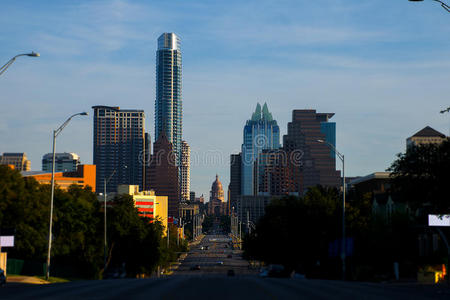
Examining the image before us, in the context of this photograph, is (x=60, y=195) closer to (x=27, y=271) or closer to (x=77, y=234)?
(x=77, y=234)

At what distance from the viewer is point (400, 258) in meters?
60.5

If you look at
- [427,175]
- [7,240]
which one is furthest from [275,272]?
[427,175]

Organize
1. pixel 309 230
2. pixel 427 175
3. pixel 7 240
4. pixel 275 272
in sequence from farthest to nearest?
1. pixel 309 230
2. pixel 275 272
3. pixel 7 240
4. pixel 427 175

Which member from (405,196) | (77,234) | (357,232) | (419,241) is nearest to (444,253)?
(419,241)

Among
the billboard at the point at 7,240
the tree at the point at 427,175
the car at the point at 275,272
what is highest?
the tree at the point at 427,175

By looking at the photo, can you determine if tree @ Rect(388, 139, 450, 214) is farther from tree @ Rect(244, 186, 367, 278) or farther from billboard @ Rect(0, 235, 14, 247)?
tree @ Rect(244, 186, 367, 278)

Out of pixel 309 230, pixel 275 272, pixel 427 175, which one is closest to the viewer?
pixel 427 175

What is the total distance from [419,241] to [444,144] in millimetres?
39699

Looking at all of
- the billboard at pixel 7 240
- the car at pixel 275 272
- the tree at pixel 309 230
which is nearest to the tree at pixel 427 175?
the car at pixel 275 272

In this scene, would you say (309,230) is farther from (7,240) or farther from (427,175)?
(427,175)

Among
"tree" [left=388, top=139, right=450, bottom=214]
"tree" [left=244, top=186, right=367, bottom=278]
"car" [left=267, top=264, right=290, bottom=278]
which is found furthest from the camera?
"tree" [left=244, top=186, right=367, bottom=278]

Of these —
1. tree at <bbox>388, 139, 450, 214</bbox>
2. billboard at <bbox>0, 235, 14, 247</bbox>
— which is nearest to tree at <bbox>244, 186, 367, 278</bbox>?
billboard at <bbox>0, 235, 14, 247</bbox>

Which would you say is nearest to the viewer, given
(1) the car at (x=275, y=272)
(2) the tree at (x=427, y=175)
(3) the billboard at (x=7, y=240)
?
(2) the tree at (x=427, y=175)

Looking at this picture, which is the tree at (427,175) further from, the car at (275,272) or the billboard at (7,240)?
the billboard at (7,240)
